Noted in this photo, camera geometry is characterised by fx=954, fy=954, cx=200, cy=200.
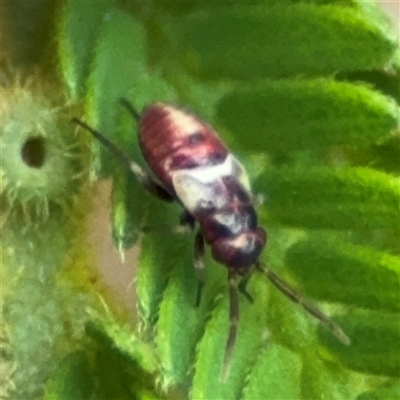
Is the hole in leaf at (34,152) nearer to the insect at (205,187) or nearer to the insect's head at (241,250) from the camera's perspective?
the insect at (205,187)

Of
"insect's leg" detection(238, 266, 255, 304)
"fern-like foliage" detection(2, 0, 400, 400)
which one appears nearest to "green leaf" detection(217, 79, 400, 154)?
"fern-like foliage" detection(2, 0, 400, 400)

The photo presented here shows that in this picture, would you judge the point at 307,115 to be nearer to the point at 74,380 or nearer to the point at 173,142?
the point at 173,142

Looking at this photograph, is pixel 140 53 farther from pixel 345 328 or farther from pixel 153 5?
pixel 345 328

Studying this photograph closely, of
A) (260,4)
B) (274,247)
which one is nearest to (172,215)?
(274,247)

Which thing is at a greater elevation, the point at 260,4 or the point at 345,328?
the point at 260,4

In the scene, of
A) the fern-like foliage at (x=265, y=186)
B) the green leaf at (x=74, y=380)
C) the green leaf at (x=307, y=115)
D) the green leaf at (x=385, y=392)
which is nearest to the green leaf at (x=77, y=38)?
the fern-like foliage at (x=265, y=186)

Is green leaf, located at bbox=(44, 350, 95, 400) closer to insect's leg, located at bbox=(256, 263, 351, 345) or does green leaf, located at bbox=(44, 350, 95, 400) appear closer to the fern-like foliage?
the fern-like foliage

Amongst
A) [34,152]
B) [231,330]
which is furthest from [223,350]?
[34,152]
